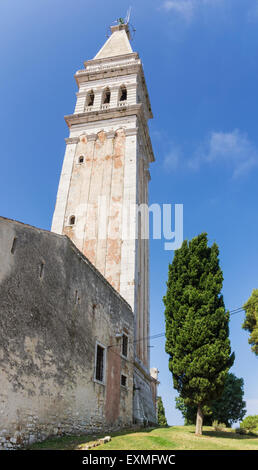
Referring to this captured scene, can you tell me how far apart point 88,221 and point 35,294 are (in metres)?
12.6

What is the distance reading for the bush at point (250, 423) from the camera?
21.7m

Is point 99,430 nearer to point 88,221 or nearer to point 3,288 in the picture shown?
point 3,288

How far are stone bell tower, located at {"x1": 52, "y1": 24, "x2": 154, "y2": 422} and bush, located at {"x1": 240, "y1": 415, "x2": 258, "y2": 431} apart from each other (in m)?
7.28

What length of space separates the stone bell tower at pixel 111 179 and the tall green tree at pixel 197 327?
3.52 m

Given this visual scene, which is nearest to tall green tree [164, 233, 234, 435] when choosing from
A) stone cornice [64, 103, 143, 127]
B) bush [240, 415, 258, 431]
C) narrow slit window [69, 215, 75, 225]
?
narrow slit window [69, 215, 75, 225]

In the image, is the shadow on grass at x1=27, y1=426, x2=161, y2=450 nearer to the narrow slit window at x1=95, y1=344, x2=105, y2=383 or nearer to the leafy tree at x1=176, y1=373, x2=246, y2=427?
the narrow slit window at x1=95, y1=344, x2=105, y2=383

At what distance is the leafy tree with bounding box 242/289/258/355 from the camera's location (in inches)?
833

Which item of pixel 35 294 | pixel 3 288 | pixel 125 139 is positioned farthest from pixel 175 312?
pixel 125 139

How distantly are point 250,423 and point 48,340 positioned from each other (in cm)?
1784

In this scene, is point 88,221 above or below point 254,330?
above

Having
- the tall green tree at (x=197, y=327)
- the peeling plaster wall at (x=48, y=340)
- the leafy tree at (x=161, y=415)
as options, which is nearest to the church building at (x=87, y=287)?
the peeling plaster wall at (x=48, y=340)

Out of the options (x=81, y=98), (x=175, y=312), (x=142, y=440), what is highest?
(x=81, y=98)

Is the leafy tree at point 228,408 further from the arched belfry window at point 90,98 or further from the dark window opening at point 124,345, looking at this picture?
the arched belfry window at point 90,98

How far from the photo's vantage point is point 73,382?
11102 millimetres
